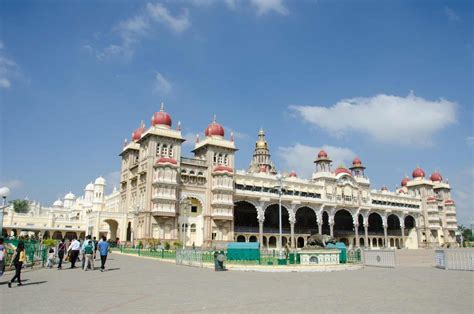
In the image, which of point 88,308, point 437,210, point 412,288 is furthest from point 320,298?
point 437,210

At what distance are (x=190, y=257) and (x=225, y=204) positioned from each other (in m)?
28.2

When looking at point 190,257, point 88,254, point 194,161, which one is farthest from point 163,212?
point 88,254

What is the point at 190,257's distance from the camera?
24.2 m

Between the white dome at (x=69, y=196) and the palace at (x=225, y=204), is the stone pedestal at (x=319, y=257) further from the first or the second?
the white dome at (x=69, y=196)

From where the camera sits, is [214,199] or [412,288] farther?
[214,199]

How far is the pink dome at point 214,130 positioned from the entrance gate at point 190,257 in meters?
32.5

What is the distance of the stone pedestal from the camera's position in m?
22.1

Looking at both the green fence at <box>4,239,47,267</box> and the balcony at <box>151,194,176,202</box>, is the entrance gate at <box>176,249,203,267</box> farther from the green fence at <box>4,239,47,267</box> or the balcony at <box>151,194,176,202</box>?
the balcony at <box>151,194,176,202</box>

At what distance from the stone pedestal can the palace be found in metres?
12.0

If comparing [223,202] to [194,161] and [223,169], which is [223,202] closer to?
[223,169]

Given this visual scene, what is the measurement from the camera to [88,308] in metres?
9.26

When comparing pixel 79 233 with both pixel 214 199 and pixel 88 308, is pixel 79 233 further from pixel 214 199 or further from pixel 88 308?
pixel 88 308

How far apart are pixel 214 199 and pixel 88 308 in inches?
1707

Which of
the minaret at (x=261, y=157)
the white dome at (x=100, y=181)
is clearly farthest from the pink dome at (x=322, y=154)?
the white dome at (x=100, y=181)
